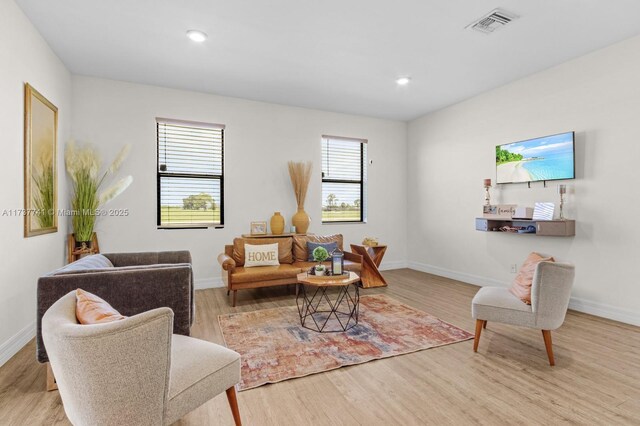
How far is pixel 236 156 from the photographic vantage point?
499cm

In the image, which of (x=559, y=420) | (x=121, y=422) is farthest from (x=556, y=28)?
(x=121, y=422)

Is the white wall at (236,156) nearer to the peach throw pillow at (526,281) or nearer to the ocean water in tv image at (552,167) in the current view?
the ocean water in tv image at (552,167)

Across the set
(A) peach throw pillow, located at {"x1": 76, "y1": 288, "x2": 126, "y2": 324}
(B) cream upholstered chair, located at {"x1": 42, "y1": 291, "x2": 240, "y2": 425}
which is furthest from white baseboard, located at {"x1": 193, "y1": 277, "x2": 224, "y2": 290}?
(B) cream upholstered chair, located at {"x1": 42, "y1": 291, "x2": 240, "y2": 425}

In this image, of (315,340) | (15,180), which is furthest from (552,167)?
(15,180)

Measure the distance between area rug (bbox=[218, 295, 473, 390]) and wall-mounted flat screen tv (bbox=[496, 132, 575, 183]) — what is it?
2289 mm

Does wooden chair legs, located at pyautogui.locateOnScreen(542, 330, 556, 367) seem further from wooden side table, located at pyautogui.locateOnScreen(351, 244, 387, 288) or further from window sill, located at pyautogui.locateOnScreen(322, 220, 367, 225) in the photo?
window sill, located at pyautogui.locateOnScreen(322, 220, 367, 225)

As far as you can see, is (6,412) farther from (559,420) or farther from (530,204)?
(530,204)

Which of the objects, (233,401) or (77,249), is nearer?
(233,401)

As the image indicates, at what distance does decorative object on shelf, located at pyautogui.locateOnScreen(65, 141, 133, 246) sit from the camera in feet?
12.5

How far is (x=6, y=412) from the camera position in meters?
1.88

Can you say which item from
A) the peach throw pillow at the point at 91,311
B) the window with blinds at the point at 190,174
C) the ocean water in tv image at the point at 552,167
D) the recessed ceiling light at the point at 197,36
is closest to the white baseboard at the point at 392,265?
the ocean water in tv image at the point at 552,167

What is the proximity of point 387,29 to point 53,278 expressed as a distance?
133 inches

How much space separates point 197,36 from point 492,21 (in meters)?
2.80

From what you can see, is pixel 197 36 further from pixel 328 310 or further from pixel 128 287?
pixel 328 310
